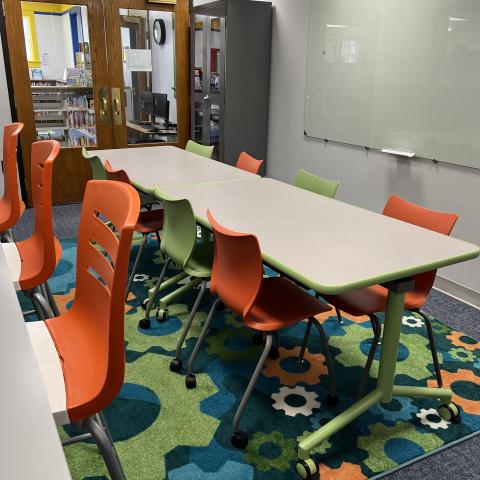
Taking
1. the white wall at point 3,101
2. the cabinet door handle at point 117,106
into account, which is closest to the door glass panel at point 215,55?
the cabinet door handle at point 117,106

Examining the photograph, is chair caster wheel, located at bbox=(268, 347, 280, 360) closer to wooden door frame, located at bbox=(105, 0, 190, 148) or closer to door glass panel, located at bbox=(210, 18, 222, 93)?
door glass panel, located at bbox=(210, 18, 222, 93)

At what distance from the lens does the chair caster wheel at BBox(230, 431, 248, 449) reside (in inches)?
73.5

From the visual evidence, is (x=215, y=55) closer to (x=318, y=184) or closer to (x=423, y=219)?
(x=318, y=184)

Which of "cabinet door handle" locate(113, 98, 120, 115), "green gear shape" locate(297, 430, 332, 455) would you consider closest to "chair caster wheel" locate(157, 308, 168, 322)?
"green gear shape" locate(297, 430, 332, 455)

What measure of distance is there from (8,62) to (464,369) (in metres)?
4.74

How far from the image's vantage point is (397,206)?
93.0 inches

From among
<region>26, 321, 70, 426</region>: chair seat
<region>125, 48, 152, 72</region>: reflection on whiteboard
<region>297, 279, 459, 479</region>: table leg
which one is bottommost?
<region>297, 279, 459, 479</region>: table leg

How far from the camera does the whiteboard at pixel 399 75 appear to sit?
3.10m

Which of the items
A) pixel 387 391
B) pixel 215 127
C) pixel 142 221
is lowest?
pixel 387 391

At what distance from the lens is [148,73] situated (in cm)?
541

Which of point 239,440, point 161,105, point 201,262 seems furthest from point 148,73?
point 239,440

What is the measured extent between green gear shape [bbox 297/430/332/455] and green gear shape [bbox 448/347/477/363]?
1021 millimetres

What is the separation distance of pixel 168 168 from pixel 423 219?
184cm

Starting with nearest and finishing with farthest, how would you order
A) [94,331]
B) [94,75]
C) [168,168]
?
[94,331] → [168,168] → [94,75]
